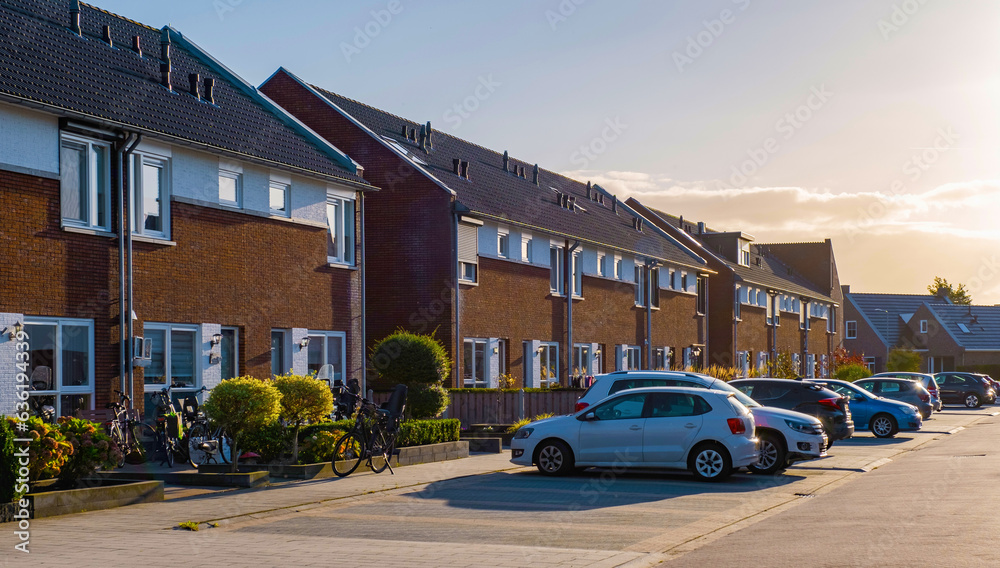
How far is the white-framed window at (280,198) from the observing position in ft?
74.6

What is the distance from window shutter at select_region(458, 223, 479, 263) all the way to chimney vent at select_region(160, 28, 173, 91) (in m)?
9.81

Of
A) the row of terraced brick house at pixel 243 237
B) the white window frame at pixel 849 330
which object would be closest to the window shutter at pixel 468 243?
the row of terraced brick house at pixel 243 237

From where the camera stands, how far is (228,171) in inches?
841

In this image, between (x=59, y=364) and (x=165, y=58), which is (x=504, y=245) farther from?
(x=59, y=364)

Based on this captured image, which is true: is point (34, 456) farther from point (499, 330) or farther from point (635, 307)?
point (635, 307)

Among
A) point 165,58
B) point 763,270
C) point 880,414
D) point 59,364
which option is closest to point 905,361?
point 763,270

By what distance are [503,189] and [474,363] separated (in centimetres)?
747

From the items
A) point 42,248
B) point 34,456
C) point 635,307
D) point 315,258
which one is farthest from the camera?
point 635,307

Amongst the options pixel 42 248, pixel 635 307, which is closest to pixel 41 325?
pixel 42 248

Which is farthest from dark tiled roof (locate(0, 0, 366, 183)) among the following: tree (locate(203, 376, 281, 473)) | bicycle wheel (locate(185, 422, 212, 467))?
tree (locate(203, 376, 281, 473))

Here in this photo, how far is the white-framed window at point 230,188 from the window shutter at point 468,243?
9915 millimetres

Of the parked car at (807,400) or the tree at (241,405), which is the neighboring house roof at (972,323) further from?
the tree at (241,405)

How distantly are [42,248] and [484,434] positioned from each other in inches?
458

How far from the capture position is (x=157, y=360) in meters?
19.3
